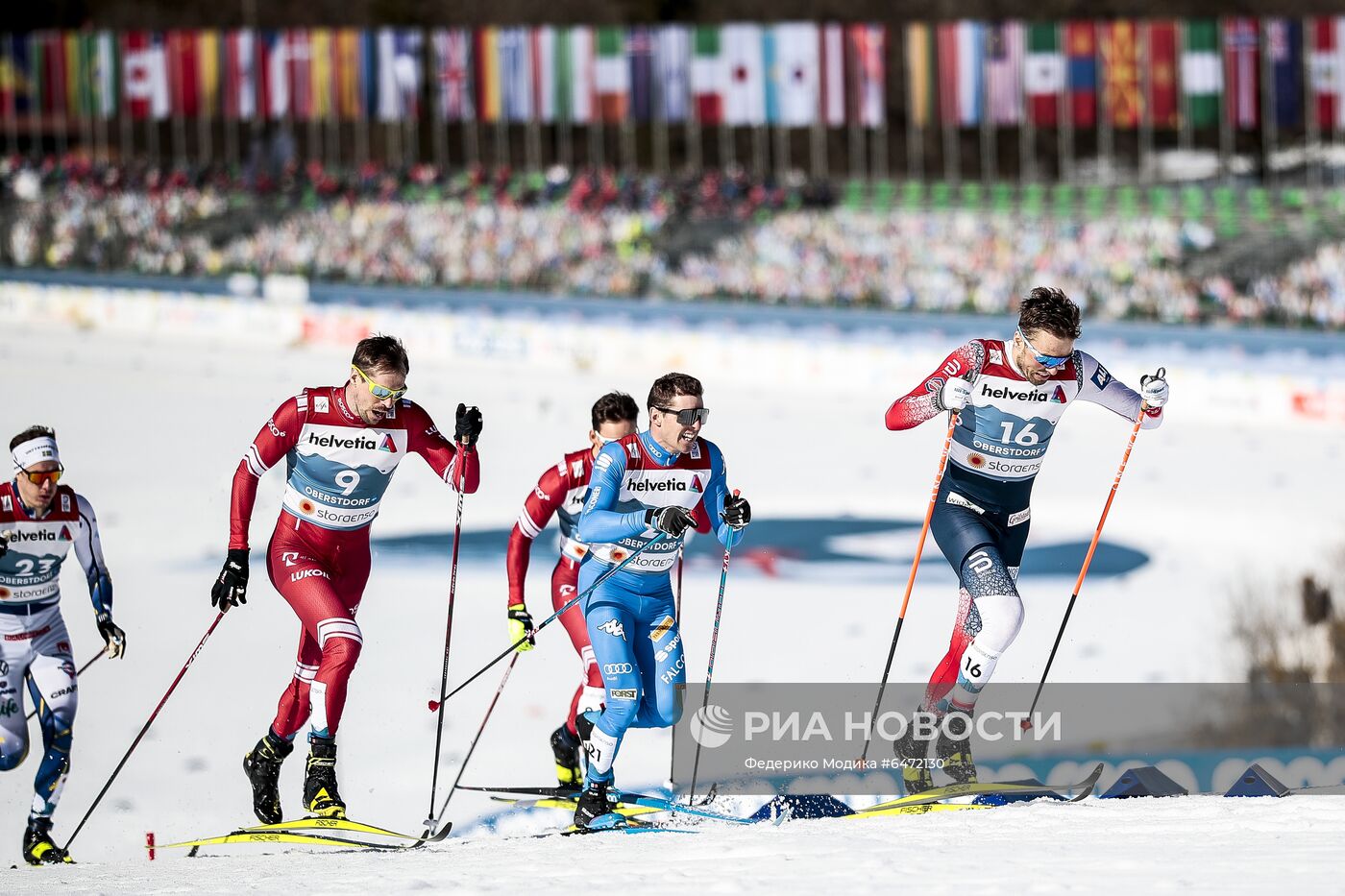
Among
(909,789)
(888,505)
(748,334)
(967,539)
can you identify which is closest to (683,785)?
(909,789)

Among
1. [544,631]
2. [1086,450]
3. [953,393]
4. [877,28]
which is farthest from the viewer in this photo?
[877,28]

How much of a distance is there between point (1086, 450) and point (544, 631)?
866 cm

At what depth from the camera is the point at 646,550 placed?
765 centimetres

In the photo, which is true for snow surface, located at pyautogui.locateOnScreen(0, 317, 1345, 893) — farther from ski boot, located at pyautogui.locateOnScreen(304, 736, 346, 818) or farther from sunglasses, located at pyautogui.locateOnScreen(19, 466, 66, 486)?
sunglasses, located at pyautogui.locateOnScreen(19, 466, 66, 486)

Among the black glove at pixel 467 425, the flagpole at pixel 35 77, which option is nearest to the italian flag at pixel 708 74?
the flagpole at pixel 35 77

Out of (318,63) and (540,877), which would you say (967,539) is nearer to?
(540,877)

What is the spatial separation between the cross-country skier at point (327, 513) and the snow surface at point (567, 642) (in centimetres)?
54

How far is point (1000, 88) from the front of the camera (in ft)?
106

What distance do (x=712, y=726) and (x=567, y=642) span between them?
170 inches

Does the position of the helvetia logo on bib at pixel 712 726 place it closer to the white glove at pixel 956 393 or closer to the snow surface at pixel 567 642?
the snow surface at pixel 567 642

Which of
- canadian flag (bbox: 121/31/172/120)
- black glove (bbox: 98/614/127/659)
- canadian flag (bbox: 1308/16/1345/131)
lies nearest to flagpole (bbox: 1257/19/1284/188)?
canadian flag (bbox: 1308/16/1345/131)

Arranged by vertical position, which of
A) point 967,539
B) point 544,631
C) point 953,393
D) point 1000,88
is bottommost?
point 544,631

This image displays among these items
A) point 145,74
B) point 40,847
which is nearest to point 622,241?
point 145,74

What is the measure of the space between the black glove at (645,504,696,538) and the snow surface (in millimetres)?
1279
